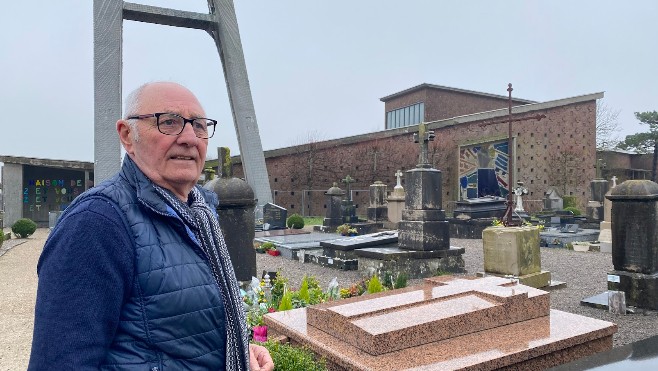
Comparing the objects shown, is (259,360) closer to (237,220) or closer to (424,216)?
(237,220)

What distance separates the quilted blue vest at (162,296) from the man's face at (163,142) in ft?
0.16

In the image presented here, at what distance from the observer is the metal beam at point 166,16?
2102cm

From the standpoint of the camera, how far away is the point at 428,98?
34625mm

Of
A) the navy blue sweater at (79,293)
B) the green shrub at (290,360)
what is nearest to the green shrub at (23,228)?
the green shrub at (290,360)

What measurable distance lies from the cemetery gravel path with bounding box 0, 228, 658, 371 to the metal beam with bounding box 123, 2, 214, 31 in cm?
1160

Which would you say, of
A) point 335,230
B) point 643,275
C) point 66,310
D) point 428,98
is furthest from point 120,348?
point 428,98

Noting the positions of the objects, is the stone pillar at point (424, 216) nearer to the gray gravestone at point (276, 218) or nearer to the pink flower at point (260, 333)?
the pink flower at point (260, 333)

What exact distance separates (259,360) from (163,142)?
34.5 inches

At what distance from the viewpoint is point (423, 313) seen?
3410mm

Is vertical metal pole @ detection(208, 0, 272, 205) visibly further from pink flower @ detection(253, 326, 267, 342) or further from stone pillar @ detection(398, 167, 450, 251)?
pink flower @ detection(253, 326, 267, 342)

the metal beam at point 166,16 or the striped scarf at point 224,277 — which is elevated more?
the metal beam at point 166,16

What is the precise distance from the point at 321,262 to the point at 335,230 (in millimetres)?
6637

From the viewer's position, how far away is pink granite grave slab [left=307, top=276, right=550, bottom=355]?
3.09m

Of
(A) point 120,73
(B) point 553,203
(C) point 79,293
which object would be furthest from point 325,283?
(B) point 553,203
